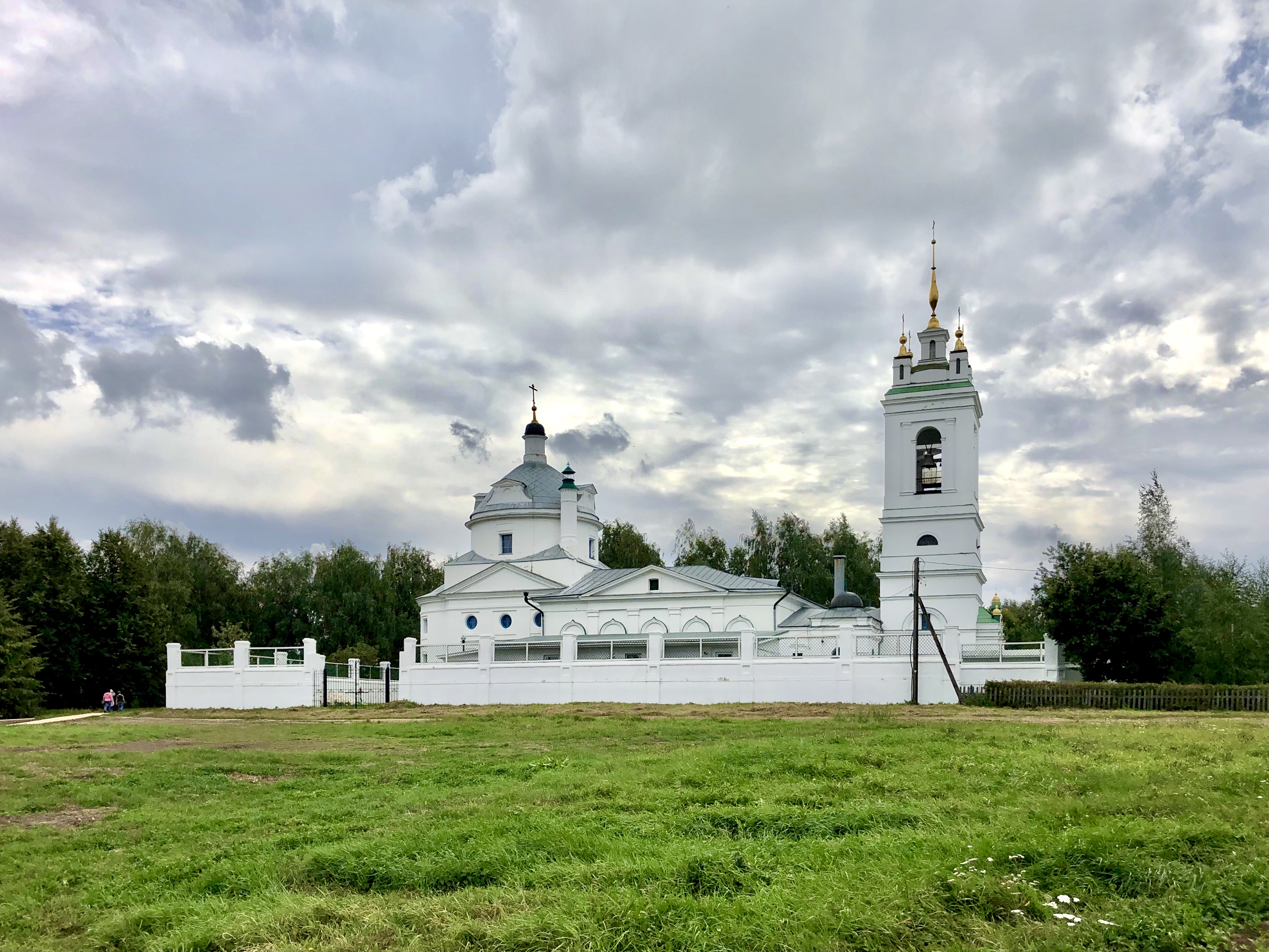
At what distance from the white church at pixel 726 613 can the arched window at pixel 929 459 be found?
0.23 feet

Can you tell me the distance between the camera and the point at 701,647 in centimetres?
3688

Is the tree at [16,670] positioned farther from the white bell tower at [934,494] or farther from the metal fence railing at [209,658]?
the white bell tower at [934,494]

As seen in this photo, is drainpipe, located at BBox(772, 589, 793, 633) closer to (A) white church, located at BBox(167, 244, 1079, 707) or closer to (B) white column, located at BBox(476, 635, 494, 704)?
(A) white church, located at BBox(167, 244, 1079, 707)

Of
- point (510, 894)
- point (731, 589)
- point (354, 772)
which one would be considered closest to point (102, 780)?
point (354, 772)

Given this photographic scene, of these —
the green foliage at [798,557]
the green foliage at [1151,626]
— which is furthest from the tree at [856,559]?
the green foliage at [1151,626]

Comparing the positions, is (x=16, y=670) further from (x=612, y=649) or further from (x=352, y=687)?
(x=612, y=649)

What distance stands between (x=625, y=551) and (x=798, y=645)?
32318 millimetres

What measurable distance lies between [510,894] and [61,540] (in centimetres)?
4519

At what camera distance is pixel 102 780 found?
1384 cm

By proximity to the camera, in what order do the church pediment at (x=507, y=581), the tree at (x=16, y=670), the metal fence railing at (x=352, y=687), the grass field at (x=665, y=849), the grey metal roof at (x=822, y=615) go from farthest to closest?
the church pediment at (x=507, y=581), the grey metal roof at (x=822, y=615), the metal fence railing at (x=352, y=687), the tree at (x=16, y=670), the grass field at (x=665, y=849)

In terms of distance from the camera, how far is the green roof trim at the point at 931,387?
4094 cm

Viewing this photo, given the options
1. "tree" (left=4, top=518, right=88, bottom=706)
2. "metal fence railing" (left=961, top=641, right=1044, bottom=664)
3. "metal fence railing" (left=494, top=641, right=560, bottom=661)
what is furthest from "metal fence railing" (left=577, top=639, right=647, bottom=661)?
"tree" (left=4, top=518, right=88, bottom=706)

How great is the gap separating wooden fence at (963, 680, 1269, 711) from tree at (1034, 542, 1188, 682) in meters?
6.04

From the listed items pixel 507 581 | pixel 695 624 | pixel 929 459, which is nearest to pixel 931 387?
pixel 929 459
